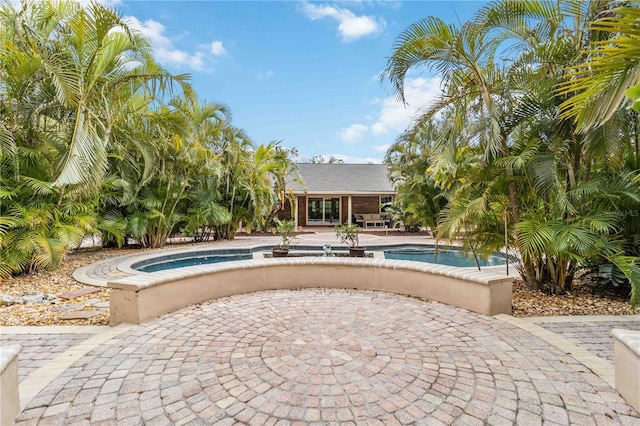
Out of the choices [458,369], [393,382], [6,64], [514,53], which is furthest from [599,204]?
[6,64]

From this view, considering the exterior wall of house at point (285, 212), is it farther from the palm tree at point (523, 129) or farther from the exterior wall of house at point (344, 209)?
the palm tree at point (523, 129)

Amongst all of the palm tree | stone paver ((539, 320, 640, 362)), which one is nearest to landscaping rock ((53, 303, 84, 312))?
the palm tree

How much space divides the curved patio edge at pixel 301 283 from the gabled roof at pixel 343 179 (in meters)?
14.2

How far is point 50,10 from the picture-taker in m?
5.88

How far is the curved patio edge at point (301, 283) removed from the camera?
12.1ft

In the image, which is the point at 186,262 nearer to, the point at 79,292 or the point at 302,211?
the point at 79,292

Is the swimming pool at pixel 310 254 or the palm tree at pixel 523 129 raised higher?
the palm tree at pixel 523 129

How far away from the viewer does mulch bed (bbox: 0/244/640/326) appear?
399cm

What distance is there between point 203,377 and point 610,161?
5417 millimetres

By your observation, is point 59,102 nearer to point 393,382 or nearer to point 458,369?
point 393,382

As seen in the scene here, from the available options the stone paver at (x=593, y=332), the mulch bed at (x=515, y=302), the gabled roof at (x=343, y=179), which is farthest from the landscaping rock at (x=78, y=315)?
the gabled roof at (x=343, y=179)

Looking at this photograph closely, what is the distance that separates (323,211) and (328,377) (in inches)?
779

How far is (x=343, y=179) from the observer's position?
860 inches

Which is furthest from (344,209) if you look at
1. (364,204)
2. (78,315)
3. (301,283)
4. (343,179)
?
(78,315)
